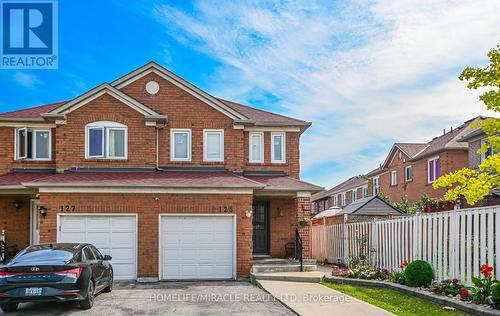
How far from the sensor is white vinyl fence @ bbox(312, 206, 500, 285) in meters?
10.4

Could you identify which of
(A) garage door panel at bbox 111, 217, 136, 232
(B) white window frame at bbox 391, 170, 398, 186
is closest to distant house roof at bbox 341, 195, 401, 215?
(A) garage door panel at bbox 111, 217, 136, 232

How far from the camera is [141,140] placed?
1930 centimetres

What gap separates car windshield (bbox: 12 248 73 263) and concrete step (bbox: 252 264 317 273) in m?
7.45

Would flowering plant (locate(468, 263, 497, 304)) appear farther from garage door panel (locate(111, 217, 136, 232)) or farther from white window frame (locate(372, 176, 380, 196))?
white window frame (locate(372, 176, 380, 196))

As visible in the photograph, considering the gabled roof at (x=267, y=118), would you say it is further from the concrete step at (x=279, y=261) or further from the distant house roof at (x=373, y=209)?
the concrete step at (x=279, y=261)

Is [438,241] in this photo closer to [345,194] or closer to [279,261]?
[279,261]

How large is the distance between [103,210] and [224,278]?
15.4ft

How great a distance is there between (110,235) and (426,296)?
417 inches

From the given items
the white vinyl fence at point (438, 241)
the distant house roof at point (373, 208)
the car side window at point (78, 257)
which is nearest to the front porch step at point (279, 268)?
the white vinyl fence at point (438, 241)

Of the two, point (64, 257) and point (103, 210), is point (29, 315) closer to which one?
point (64, 257)

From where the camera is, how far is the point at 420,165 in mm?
35281

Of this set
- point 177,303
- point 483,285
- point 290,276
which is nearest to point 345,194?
point 290,276

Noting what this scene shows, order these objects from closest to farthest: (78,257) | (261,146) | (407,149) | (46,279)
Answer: (46,279)
(78,257)
(261,146)
(407,149)

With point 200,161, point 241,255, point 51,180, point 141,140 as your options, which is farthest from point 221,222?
point 51,180
